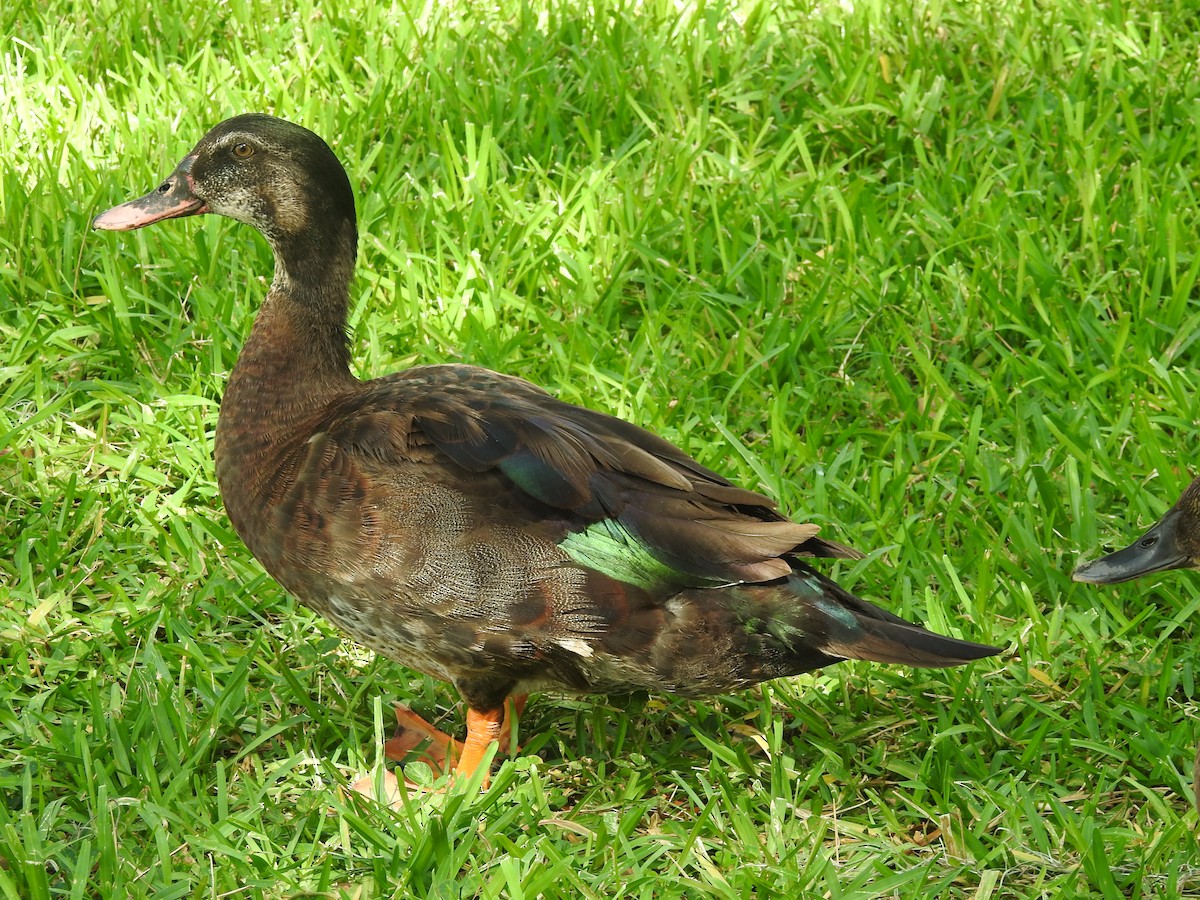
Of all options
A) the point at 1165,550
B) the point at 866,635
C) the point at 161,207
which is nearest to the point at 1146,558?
the point at 1165,550

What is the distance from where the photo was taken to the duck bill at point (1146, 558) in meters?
3.03

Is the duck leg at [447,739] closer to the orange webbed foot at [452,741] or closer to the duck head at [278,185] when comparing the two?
the orange webbed foot at [452,741]

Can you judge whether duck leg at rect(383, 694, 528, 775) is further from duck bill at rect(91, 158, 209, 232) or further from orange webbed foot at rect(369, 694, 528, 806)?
duck bill at rect(91, 158, 209, 232)

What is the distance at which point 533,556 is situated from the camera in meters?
2.96

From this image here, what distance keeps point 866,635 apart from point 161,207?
1864 millimetres

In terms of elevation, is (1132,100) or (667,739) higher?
(1132,100)

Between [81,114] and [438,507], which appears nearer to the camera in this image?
[438,507]

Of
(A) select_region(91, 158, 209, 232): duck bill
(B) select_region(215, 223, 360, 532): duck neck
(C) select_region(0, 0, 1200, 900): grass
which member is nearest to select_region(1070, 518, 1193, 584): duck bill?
(C) select_region(0, 0, 1200, 900): grass

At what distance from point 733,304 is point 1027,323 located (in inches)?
32.7

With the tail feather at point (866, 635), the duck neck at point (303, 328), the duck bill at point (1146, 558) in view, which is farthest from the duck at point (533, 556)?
the duck bill at point (1146, 558)

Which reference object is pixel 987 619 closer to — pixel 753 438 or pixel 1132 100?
pixel 753 438

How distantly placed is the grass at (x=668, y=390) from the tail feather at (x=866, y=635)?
0.30 m

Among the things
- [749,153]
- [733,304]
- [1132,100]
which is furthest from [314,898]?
[1132,100]

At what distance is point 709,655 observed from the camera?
297cm
